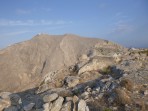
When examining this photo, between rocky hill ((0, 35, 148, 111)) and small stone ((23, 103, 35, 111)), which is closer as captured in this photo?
rocky hill ((0, 35, 148, 111))

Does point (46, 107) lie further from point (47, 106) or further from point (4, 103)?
point (4, 103)

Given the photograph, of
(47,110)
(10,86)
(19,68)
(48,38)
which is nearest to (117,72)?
(47,110)

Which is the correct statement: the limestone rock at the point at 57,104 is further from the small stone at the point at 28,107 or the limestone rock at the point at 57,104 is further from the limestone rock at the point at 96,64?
the limestone rock at the point at 96,64

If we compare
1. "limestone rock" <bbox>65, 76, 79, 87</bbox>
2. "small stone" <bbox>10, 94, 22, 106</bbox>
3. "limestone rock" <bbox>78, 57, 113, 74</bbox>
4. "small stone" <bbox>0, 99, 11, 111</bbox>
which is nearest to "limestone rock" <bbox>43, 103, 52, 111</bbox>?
"small stone" <bbox>10, 94, 22, 106</bbox>

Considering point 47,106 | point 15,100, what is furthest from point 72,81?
point 47,106

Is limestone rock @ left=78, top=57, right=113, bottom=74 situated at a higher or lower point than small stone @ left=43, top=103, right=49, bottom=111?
higher

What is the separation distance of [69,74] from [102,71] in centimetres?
260

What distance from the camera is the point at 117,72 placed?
18438 mm

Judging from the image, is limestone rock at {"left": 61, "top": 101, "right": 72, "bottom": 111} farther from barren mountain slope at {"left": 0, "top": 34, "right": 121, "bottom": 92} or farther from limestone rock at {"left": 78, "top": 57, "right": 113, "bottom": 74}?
barren mountain slope at {"left": 0, "top": 34, "right": 121, "bottom": 92}

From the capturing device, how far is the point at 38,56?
4678cm

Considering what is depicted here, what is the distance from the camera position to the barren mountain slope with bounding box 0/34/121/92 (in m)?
42.4

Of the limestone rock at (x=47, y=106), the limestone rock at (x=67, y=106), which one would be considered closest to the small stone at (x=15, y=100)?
the limestone rock at (x=47, y=106)

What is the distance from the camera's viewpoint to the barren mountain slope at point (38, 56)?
42.4m

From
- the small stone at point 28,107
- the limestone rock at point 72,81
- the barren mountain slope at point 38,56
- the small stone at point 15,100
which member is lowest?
the barren mountain slope at point 38,56
